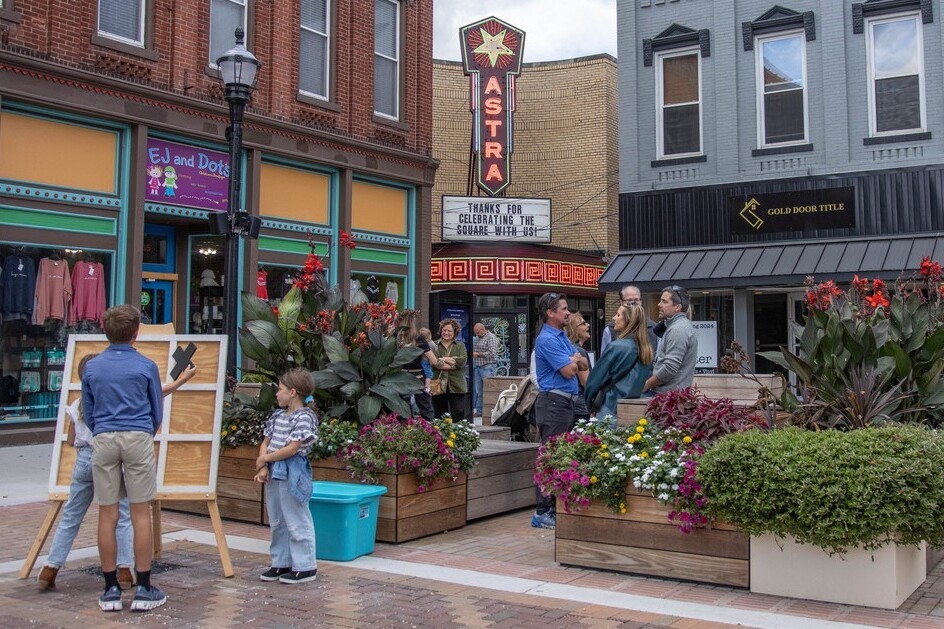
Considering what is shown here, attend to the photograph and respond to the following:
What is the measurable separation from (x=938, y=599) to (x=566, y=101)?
2176 centimetres

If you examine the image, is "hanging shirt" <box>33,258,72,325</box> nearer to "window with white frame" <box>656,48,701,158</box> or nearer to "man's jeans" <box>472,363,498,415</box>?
"man's jeans" <box>472,363,498,415</box>

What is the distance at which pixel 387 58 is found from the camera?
18.3 metres

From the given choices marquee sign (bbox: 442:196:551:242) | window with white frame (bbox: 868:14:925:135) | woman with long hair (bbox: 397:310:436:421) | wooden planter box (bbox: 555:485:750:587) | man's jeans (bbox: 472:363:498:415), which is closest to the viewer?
wooden planter box (bbox: 555:485:750:587)

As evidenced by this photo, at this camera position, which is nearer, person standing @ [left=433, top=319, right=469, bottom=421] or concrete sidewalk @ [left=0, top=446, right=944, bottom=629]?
concrete sidewalk @ [left=0, top=446, right=944, bottom=629]

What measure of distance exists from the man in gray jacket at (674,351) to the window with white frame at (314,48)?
1066 centimetres

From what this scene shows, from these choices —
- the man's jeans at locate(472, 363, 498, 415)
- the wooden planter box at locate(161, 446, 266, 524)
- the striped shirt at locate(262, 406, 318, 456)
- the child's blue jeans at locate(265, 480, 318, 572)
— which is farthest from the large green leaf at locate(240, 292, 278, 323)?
the man's jeans at locate(472, 363, 498, 415)

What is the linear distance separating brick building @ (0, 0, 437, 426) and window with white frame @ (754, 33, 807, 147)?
6522mm

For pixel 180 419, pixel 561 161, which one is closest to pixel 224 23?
pixel 180 419

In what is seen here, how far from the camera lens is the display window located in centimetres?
1222

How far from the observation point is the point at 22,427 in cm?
1232

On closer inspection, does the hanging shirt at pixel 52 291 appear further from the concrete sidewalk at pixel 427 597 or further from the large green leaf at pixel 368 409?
the large green leaf at pixel 368 409

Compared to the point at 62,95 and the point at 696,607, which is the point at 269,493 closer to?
the point at 696,607

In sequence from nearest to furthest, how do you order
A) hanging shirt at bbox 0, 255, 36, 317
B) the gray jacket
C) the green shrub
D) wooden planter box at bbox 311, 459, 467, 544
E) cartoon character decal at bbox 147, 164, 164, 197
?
the green shrub
wooden planter box at bbox 311, 459, 467, 544
the gray jacket
hanging shirt at bbox 0, 255, 36, 317
cartoon character decal at bbox 147, 164, 164, 197

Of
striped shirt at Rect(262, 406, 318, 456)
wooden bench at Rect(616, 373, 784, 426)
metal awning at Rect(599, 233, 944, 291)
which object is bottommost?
striped shirt at Rect(262, 406, 318, 456)
